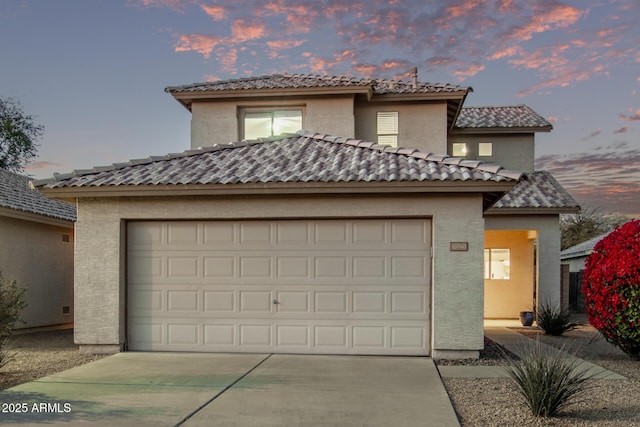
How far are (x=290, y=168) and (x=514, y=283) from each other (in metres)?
10.6

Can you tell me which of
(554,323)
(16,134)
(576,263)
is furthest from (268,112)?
(16,134)

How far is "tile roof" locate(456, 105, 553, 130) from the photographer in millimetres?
19203

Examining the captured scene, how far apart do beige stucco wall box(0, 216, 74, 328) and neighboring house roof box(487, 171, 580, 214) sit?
1333 centimetres

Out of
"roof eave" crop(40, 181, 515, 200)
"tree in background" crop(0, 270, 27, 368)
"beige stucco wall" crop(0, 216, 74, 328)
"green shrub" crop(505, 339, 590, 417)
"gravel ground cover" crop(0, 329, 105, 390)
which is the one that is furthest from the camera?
"beige stucco wall" crop(0, 216, 74, 328)

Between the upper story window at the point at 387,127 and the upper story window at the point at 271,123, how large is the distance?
8.43 feet

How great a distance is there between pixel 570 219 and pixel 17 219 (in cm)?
4377

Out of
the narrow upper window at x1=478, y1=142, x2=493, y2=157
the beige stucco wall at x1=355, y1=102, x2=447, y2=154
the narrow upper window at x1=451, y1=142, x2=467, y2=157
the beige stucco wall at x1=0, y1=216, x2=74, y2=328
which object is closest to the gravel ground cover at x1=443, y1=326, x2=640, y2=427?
the beige stucco wall at x1=355, y1=102, x2=447, y2=154

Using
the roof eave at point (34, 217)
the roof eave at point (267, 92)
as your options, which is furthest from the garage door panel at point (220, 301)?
the roof eave at point (267, 92)

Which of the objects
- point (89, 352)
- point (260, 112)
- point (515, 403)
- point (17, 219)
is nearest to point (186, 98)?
point (260, 112)

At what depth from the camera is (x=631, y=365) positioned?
33.9 ft

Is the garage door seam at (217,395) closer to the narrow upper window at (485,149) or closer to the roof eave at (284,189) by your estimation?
the roof eave at (284,189)

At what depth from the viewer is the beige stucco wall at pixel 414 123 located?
17094 millimetres

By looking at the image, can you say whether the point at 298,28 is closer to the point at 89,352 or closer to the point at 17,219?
the point at 17,219

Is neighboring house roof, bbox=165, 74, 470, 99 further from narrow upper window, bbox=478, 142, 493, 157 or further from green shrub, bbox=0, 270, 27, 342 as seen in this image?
green shrub, bbox=0, 270, 27, 342
